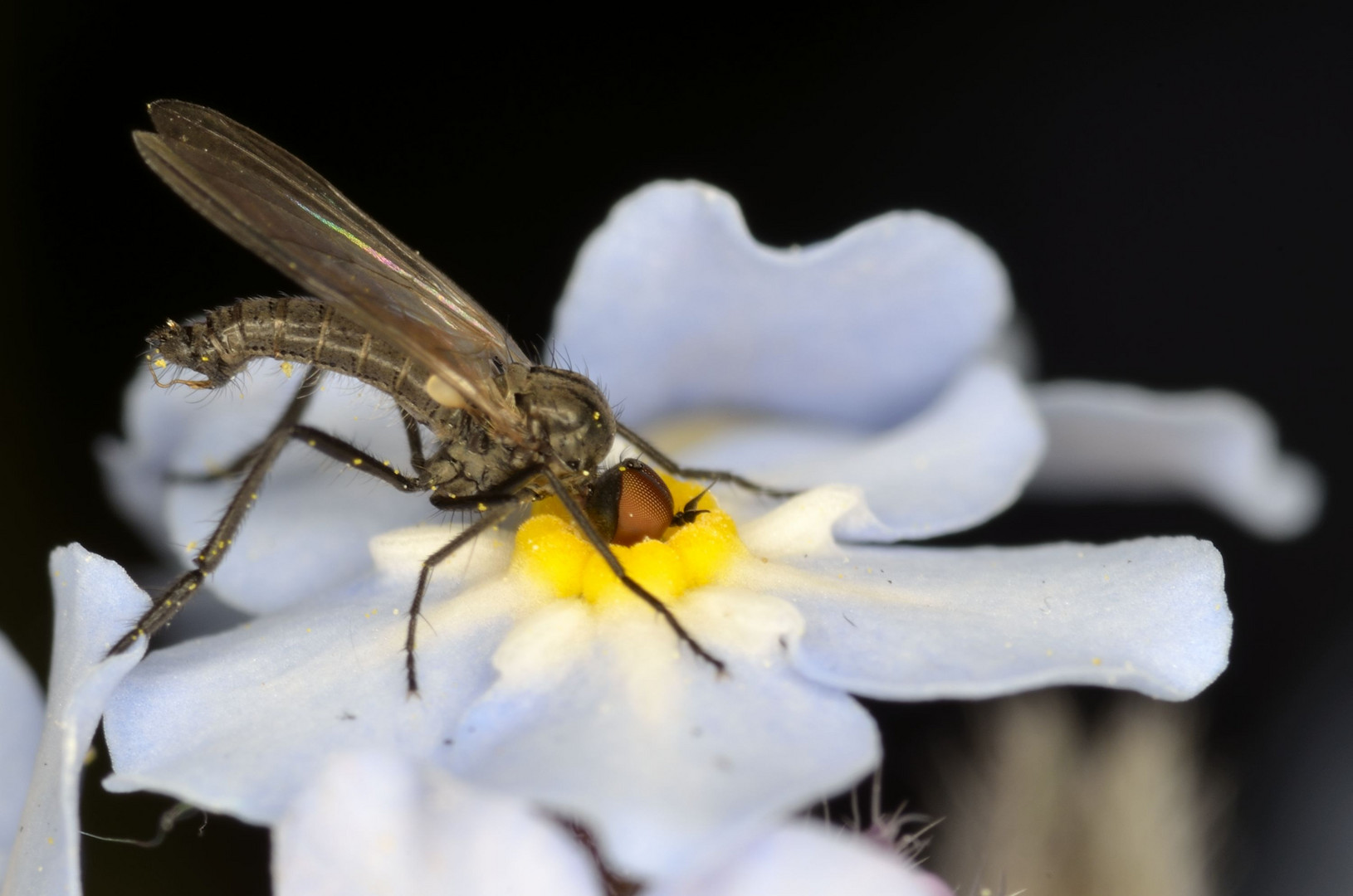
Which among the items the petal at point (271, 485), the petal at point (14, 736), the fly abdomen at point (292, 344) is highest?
the fly abdomen at point (292, 344)

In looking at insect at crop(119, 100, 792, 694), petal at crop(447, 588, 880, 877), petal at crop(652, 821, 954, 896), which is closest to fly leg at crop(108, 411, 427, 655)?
insect at crop(119, 100, 792, 694)

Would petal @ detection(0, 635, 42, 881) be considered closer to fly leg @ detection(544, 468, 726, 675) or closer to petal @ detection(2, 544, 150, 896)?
petal @ detection(2, 544, 150, 896)

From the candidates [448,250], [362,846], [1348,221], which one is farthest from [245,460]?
[1348,221]

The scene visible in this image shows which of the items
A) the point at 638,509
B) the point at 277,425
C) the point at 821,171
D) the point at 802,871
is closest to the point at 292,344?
the point at 277,425

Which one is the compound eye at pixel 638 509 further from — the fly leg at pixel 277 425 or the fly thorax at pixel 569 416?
the fly leg at pixel 277 425

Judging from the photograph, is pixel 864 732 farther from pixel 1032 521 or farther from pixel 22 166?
pixel 22 166

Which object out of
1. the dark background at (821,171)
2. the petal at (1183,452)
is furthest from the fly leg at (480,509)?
the dark background at (821,171)
